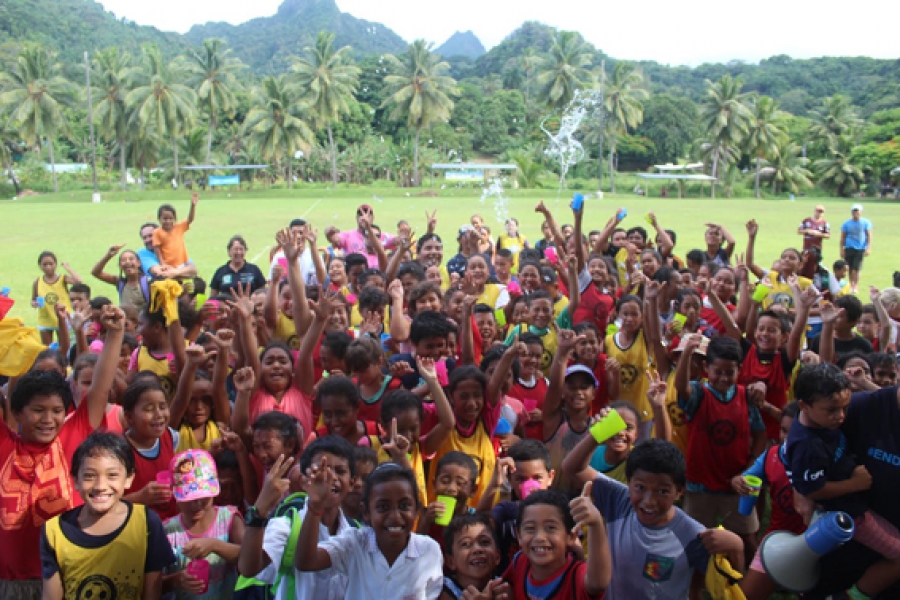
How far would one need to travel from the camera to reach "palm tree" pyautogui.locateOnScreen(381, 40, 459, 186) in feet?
186

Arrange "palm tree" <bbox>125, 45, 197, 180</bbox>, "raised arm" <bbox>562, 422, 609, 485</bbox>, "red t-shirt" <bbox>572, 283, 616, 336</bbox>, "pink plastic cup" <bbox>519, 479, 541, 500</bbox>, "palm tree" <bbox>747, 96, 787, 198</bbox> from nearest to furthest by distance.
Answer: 1. "raised arm" <bbox>562, 422, 609, 485</bbox>
2. "pink plastic cup" <bbox>519, 479, 541, 500</bbox>
3. "red t-shirt" <bbox>572, 283, 616, 336</bbox>
4. "palm tree" <bbox>125, 45, 197, 180</bbox>
5. "palm tree" <bbox>747, 96, 787, 198</bbox>

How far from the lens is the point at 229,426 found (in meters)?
3.98

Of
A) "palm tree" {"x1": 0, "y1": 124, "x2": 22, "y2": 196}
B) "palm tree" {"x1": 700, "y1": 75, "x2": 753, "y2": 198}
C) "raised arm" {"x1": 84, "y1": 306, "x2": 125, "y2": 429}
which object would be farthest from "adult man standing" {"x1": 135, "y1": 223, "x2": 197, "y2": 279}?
"palm tree" {"x1": 700, "y1": 75, "x2": 753, "y2": 198}

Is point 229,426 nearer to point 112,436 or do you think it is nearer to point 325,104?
point 112,436

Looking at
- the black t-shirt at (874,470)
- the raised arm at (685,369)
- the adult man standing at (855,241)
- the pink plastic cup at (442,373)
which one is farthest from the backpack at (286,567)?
the adult man standing at (855,241)

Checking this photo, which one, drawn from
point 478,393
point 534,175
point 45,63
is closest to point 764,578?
point 478,393

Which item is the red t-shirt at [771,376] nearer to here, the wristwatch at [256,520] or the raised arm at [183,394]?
the wristwatch at [256,520]

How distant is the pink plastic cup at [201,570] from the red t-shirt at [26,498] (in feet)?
1.88

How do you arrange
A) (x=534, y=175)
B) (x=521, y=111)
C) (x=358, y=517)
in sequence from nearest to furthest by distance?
(x=358, y=517)
(x=534, y=175)
(x=521, y=111)

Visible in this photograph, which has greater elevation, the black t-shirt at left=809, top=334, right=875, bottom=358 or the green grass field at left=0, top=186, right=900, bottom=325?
the black t-shirt at left=809, top=334, right=875, bottom=358

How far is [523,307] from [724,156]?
57908mm

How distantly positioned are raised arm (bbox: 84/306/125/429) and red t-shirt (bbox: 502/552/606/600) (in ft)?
6.48

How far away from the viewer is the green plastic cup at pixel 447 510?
2.99 m

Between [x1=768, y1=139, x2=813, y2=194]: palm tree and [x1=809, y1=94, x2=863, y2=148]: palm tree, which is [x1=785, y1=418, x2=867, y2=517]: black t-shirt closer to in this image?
[x1=768, y1=139, x2=813, y2=194]: palm tree
